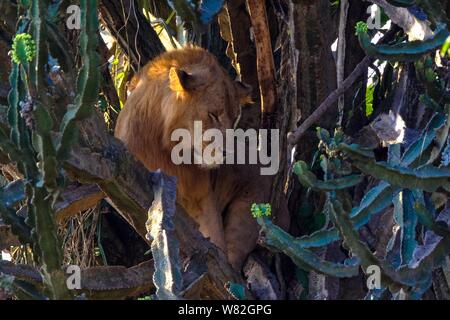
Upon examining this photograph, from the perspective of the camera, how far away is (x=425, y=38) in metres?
3.85

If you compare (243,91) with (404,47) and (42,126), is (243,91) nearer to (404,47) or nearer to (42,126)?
(404,47)

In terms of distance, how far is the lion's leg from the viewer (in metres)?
5.15

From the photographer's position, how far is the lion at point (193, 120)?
5340 mm

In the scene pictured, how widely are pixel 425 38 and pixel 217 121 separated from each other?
5.49ft

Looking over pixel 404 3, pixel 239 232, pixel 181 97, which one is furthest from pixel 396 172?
pixel 181 97

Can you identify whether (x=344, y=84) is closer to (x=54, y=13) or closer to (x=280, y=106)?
(x=280, y=106)

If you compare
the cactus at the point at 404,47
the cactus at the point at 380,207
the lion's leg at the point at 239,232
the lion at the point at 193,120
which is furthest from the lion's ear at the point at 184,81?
the cactus at the point at 404,47

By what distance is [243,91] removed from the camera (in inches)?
214

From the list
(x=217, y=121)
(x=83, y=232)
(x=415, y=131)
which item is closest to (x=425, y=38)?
(x=415, y=131)

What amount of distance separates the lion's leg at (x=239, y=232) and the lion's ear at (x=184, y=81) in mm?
565

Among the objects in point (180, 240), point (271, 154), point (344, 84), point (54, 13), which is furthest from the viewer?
point (271, 154)

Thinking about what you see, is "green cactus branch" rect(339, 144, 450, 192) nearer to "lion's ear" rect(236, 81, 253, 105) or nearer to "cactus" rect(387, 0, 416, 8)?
"cactus" rect(387, 0, 416, 8)

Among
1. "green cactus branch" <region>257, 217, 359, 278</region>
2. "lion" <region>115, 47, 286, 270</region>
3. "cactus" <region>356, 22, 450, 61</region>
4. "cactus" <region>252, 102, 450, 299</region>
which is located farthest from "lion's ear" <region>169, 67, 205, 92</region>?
"green cactus branch" <region>257, 217, 359, 278</region>

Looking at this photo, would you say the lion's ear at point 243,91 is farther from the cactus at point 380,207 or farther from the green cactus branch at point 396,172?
the green cactus branch at point 396,172
